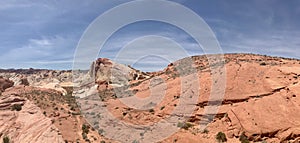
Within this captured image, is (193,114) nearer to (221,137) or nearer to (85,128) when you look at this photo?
(221,137)

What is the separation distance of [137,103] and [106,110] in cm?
370

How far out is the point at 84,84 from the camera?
60.0 metres

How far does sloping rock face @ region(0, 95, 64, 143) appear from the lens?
21516mm

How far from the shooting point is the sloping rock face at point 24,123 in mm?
21516

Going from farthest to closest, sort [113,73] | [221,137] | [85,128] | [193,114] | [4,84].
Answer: [113,73], [4,84], [193,114], [85,128], [221,137]

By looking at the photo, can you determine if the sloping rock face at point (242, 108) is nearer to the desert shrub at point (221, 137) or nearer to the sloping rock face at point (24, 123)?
the desert shrub at point (221, 137)

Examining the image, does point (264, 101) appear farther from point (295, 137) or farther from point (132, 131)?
point (132, 131)

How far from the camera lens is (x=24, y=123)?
23.8 meters

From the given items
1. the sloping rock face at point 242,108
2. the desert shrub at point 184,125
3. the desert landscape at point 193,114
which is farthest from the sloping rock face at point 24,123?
the desert shrub at point 184,125

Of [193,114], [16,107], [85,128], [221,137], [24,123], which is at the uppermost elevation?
[16,107]

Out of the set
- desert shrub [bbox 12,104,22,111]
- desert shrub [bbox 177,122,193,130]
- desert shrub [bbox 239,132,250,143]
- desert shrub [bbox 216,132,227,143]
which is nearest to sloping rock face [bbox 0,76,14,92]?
desert shrub [bbox 12,104,22,111]

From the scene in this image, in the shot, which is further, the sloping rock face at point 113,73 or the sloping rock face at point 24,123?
the sloping rock face at point 113,73

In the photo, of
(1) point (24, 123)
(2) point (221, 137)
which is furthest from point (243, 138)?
(1) point (24, 123)

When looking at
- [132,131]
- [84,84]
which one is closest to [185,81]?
[132,131]
